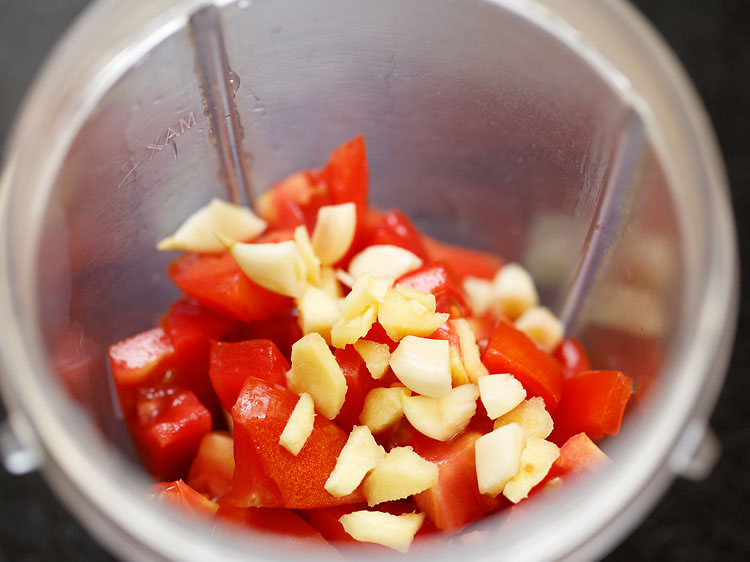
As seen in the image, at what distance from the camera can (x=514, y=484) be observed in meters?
0.56

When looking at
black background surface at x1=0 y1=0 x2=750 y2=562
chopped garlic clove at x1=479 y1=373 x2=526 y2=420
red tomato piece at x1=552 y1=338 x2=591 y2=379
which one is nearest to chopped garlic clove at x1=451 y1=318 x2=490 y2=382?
chopped garlic clove at x1=479 y1=373 x2=526 y2=420

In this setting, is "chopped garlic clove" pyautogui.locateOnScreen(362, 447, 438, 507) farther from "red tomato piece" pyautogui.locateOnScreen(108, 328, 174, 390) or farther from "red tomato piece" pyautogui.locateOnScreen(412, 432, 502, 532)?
"red tomato piece" pyautogui.locateOnScreen(108, 328, 174, 390)

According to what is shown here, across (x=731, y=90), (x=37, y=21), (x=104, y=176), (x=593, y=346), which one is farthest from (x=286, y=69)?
(x=731, y=90)

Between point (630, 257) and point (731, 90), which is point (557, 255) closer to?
point (630, 257)

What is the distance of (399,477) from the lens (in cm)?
56

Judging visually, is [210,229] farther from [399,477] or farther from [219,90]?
[399,477]

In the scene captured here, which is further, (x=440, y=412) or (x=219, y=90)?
(x=219, y=90)

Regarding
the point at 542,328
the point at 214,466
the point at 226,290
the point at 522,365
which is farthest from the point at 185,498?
the point at 542,328

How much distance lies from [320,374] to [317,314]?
2.4 inches

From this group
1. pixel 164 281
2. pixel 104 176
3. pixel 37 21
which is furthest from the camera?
pixel 37 21

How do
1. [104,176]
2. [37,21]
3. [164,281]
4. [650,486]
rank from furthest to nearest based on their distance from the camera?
1. [37,21]
2. [164,281]
3. [104,176]
4. [650,486]

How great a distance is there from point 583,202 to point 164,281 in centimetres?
39

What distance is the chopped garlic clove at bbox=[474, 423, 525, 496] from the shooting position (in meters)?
0.56

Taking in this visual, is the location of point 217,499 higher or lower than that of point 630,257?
lower
